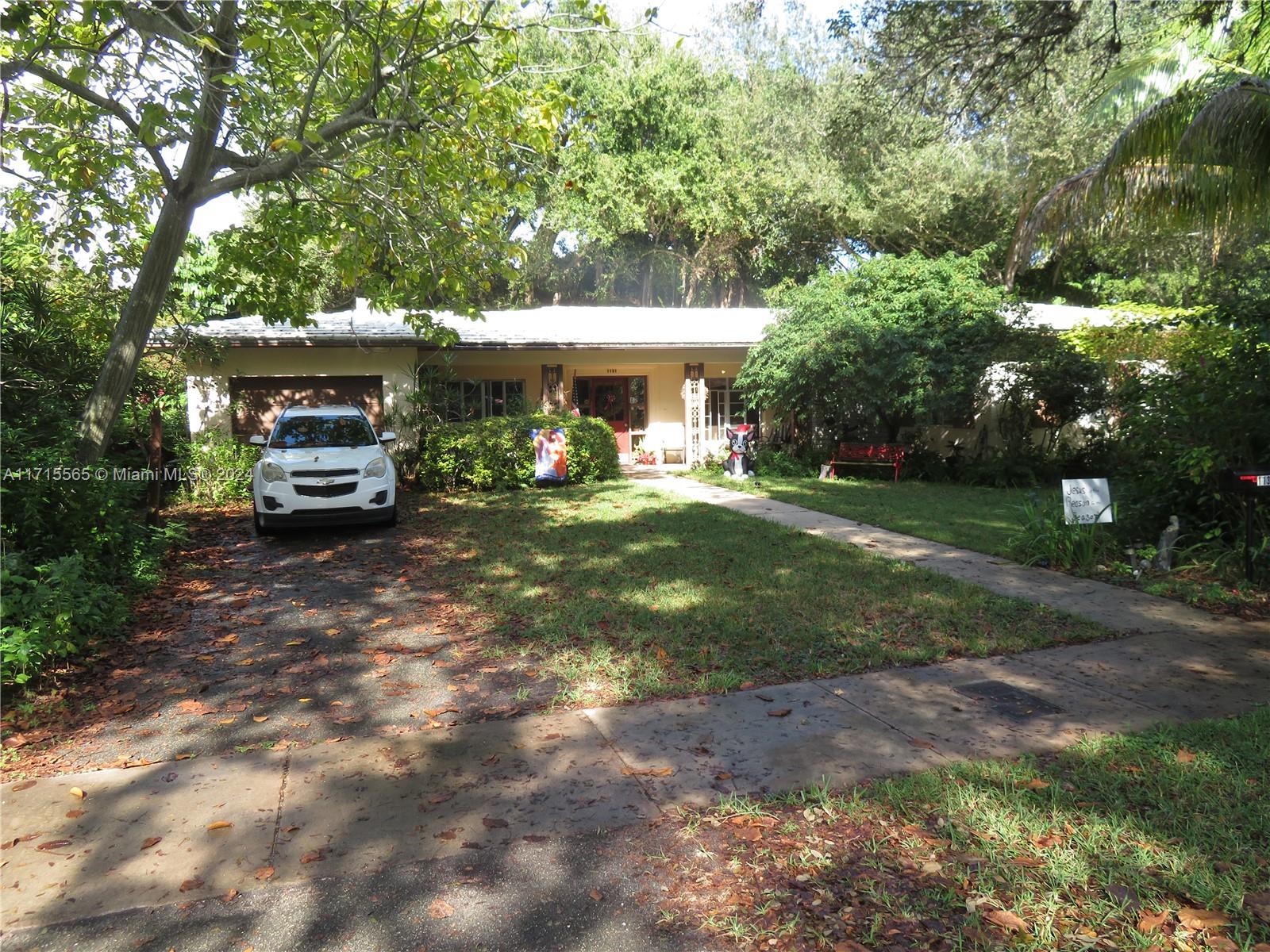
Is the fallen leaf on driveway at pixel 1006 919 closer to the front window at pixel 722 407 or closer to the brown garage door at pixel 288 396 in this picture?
the brown garage door at pixel 288 396

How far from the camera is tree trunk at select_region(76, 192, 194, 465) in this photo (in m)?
8.26

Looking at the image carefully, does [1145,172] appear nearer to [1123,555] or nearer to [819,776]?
[1123,555]

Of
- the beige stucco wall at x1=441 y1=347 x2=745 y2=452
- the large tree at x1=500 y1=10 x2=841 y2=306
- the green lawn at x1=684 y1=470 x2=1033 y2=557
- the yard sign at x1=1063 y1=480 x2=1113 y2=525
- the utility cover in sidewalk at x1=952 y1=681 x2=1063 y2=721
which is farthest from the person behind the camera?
the large tree at x1=500 y1=10 x2=841 y2=306

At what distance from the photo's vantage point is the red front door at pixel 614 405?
20.7 metres

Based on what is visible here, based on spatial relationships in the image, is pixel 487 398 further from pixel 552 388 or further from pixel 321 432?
pixel 321 432

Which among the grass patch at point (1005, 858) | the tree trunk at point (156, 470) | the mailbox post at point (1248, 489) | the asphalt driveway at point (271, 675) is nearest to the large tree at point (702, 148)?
the tree trunk at point (156, 470)

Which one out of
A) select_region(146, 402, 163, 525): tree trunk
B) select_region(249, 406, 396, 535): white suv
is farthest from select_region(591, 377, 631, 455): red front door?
select_region(146, 402, 163, 525): tree trunk

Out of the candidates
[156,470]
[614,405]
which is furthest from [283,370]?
[614,405]

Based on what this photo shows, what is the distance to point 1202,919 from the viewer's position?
2789 millimetres

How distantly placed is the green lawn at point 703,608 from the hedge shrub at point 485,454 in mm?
4269

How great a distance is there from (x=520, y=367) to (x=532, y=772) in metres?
15.9

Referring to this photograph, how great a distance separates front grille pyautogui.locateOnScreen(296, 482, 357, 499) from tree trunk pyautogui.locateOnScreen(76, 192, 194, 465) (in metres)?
2.40

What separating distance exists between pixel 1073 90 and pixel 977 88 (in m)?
14.6

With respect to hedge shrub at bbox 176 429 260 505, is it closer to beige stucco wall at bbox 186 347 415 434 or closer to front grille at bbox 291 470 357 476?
beige stucco wall at bbox 186 347 415 434
